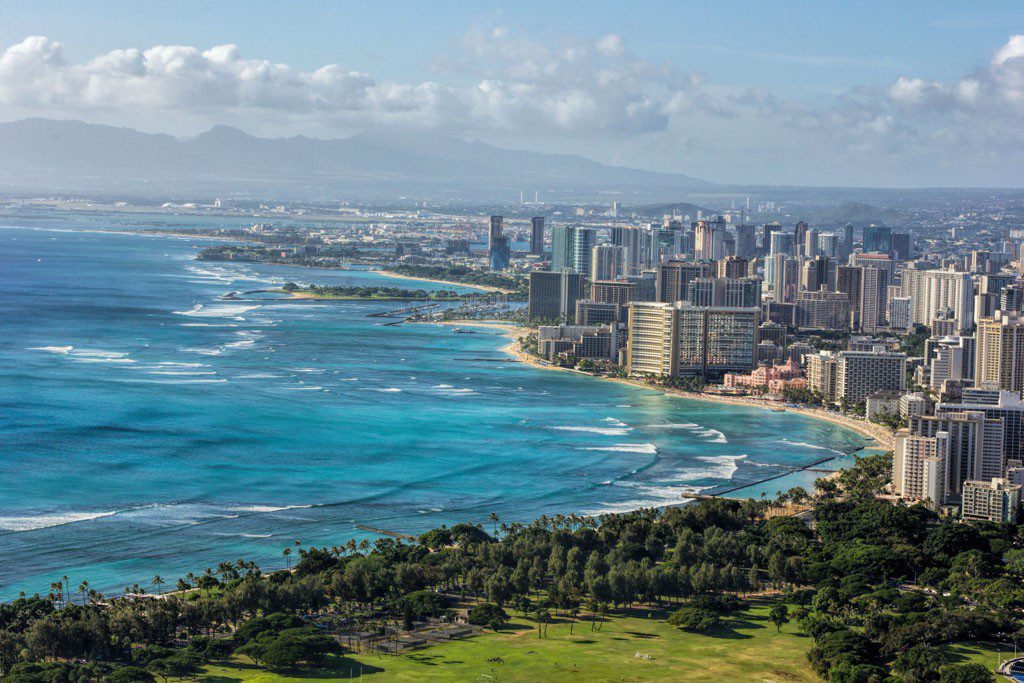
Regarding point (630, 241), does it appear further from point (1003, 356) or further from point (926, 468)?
point (926, 468)

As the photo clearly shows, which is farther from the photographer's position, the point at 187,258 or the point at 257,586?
the point at 187,258

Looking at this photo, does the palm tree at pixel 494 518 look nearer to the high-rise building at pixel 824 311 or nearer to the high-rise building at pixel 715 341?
the high-rise building at pixel 715 341

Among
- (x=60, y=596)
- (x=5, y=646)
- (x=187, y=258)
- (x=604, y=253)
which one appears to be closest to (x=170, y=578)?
(x=60, y=596)

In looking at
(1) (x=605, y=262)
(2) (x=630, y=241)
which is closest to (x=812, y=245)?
(2) (x=630, y=241)

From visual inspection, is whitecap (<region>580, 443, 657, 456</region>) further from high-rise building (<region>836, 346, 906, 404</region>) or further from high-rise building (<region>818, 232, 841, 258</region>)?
high-rise building (<region>818, 232, 841, 258</region>)

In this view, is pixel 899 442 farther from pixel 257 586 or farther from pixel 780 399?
pixel 257 586

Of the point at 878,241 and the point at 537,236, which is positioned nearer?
the point at 878,241
